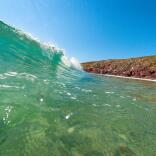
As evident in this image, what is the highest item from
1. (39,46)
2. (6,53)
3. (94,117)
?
(39,46)

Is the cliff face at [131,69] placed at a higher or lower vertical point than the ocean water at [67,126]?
higher

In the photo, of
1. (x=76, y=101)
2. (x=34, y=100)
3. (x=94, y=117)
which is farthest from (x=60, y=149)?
(x=76, y=101)

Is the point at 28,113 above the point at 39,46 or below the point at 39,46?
below

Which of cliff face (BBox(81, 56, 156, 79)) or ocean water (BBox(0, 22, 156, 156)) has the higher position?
cliff face (BBox(81, 56, 156, 79))

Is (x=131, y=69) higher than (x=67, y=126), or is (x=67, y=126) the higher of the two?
(x=131, y=69)

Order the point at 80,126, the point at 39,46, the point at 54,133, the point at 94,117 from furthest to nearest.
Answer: the point at 39,46 < the point at 94,117 < the point at 80,126 < the point at 54,133

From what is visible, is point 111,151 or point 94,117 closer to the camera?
point 111,151

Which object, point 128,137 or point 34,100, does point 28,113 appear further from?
point 128,137

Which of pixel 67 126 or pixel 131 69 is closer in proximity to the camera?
pixel 67 126

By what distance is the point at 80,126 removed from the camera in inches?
305

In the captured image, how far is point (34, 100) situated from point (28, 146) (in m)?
4.08

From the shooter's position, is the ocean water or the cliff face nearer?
the ocean water

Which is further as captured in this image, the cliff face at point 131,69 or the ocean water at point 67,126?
the cliff face at point 131,69

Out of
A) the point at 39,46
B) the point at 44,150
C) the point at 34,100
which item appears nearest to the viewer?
the point at 44,150
